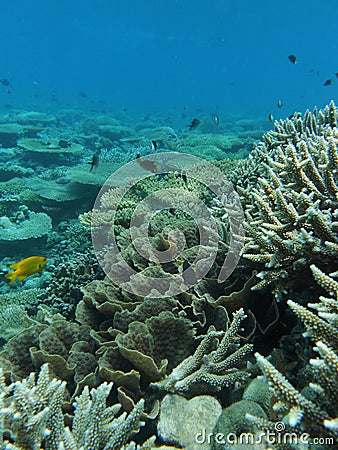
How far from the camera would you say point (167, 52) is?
110000 millimetres

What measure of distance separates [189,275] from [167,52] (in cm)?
12476

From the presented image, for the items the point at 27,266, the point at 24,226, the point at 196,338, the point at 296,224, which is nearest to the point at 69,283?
the point at 27,266

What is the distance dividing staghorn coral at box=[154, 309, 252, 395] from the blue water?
4035 centimetres

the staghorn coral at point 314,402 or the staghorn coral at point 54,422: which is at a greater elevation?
the staghorn coral at point 314,402

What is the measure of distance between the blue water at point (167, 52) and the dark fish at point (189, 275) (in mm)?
39471

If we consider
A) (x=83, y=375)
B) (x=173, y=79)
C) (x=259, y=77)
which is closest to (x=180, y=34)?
(x=173, y=79)

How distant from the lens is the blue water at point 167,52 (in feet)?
208

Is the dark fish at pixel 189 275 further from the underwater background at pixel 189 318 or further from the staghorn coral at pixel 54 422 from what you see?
the staghorn coral at pixel 54 422

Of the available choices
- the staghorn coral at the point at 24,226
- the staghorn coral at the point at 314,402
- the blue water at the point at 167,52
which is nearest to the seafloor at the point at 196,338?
the staghorn coral at the point at 314,402

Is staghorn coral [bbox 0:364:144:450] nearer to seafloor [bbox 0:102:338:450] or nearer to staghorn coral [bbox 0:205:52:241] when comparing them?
seafloor [bbox 0:102:338:450]

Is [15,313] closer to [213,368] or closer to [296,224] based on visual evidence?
[213,368]

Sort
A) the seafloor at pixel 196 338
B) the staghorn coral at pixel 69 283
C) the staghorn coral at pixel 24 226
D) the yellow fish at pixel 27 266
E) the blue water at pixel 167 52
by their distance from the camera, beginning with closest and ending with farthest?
the seafloor at pixel 196 338 < the staghorn coral at pixel 69 283 < the yellow fish at pixel 27 266 < the staghorn coral at pixel 24 226 < the blue water at pixel 167 52

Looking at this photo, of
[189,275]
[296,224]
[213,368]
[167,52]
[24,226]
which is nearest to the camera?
[213,368]

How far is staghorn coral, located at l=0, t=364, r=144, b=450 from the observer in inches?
60.6
